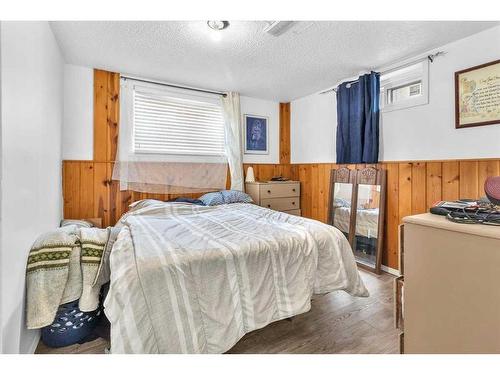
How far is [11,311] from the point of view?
3.71 feet

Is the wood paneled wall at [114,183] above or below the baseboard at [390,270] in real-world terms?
above

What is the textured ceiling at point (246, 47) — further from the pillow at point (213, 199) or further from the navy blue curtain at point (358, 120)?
the pillow at point (213, 199)

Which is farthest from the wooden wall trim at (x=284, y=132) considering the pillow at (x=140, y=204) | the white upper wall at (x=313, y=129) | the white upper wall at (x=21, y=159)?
the white upper wall at (x=21, y=159)

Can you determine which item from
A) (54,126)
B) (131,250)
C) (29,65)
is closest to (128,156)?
(54,126)

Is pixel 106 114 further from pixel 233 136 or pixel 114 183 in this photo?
pixel 233 136

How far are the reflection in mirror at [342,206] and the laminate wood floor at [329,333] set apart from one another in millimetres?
1158

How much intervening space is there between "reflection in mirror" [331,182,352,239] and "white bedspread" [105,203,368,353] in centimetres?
132

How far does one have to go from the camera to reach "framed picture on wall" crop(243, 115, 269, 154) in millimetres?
3775

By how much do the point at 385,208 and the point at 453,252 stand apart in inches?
77.2

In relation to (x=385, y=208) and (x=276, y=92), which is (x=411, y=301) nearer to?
(x=385, y=208)

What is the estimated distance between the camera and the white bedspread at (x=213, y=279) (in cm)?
116

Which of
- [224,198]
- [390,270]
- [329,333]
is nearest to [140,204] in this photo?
[224,198]

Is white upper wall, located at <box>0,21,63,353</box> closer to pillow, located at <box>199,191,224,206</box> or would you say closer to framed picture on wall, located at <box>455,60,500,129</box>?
pillow, located at <box>199,191,224,206</box>

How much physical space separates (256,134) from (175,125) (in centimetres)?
123
